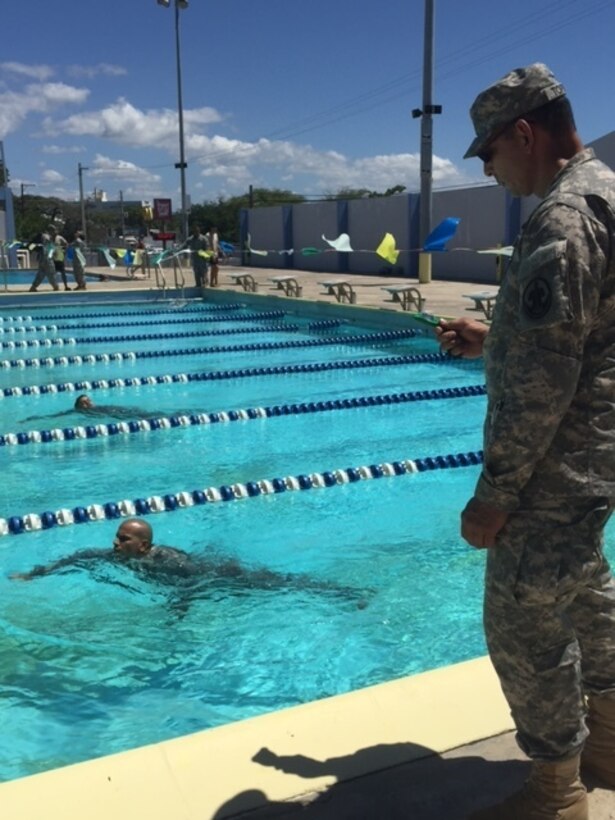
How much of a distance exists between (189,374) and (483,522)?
27.6 ft

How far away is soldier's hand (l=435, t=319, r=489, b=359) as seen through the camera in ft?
7.36

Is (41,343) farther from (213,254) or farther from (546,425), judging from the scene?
(546,425)

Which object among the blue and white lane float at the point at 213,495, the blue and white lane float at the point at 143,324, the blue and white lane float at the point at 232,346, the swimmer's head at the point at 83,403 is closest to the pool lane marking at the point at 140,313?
the blue and white lane float at the point at 143,324

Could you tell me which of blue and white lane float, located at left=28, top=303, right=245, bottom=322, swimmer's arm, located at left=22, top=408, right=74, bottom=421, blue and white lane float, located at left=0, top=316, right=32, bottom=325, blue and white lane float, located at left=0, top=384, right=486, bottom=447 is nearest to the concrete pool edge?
blue and white lane float, located at left=0, top=384, right=486, bottom=447

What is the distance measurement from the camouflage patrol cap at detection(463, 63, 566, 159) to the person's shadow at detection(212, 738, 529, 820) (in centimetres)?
155

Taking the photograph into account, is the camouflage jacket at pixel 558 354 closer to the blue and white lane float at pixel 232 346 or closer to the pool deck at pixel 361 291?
the blue and white lane float at pixel 232 346

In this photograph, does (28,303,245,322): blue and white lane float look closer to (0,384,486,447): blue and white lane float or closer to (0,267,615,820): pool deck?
(0,384,486,447): blue and white lane float

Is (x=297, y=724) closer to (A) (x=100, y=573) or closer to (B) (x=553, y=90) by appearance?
(B) (x=553, y=90)

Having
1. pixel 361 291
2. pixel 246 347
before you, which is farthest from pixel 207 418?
pixel 361 291

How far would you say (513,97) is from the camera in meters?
1.79

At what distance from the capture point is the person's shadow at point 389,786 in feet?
6.67

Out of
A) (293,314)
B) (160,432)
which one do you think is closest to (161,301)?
(293,314)

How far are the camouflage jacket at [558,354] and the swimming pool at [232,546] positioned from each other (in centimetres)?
216

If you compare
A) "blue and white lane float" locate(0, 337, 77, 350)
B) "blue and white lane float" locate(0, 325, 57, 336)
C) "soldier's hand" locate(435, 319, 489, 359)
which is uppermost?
"soldier's hand" locate(435, 319, 489, 359)
